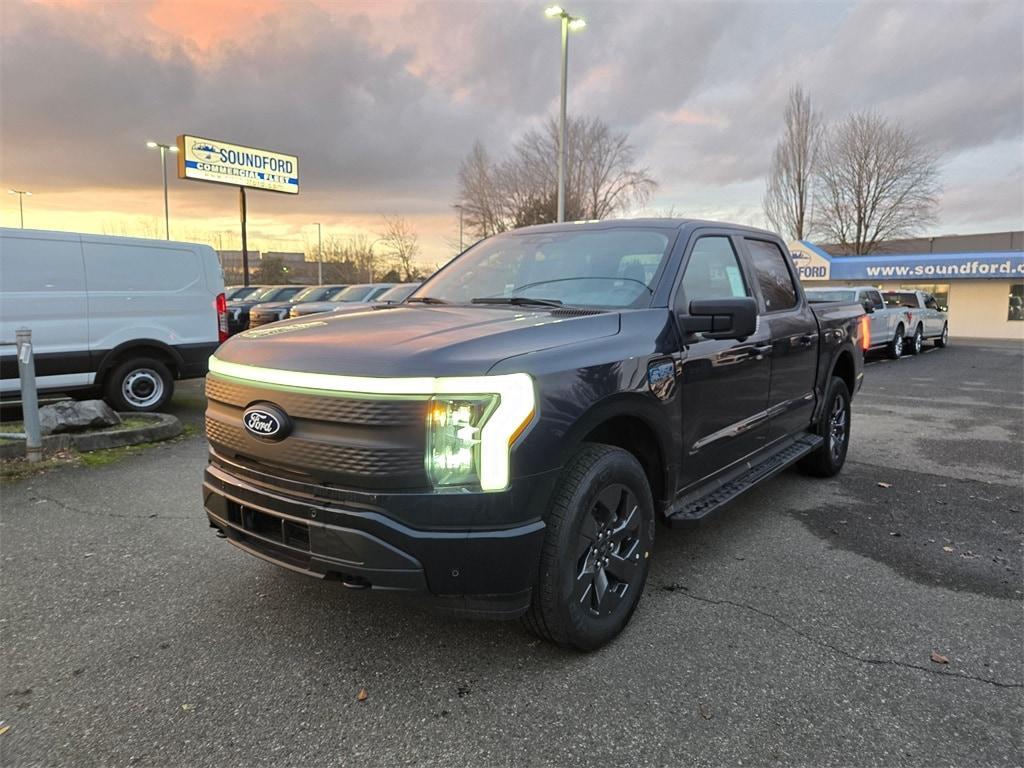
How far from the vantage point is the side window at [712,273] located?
361 centimetres

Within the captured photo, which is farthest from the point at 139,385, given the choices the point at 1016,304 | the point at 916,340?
the point at 1016,304

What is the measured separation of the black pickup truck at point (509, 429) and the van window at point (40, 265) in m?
5.46

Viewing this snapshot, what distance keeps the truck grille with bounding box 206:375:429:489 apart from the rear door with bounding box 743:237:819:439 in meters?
2.78

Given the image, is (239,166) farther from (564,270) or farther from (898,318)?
(564,270)

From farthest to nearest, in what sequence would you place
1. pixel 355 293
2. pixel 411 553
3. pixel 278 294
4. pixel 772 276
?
1. pixel 278 294
2. pixel 355 293
3. pixel 772 276
4. pixel 411 553

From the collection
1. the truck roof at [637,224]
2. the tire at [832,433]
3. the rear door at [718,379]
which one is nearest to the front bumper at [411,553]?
the rear door at [718,379]

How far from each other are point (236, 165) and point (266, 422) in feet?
94.9

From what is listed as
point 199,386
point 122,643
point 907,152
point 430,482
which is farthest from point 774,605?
point 907,152

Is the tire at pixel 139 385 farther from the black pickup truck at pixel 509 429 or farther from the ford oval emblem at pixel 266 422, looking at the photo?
the ford oval emblem at pixel 266 422

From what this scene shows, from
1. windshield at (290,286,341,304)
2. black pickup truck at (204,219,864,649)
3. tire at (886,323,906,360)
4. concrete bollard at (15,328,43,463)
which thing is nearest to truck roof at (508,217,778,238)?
black pickup truck at (204,219,864,649)

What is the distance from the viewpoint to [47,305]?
282 inches

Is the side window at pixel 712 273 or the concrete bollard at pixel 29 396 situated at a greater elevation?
the side window at pixel 712 273

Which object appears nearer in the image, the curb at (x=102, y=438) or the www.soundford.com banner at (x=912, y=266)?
the curb at (x=102, y=438)

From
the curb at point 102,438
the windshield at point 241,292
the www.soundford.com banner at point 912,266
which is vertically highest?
the www.soundford.com banner at point 912,266
